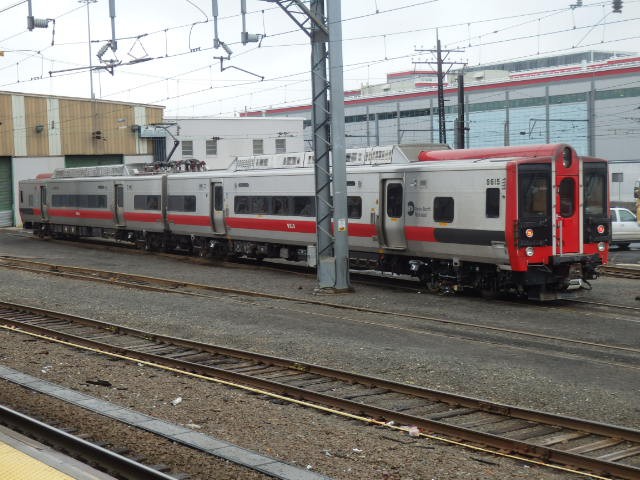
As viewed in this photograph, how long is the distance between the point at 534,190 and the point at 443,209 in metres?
2.27

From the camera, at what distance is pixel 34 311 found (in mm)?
17312

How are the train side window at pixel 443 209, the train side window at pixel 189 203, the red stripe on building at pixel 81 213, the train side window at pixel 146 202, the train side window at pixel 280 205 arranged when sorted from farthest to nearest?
the red stripe on building at pixel 81 213 → the train side window at pixel 146 202 → the train side window at pixel 189 203 → the train side window at pixel 280 205 → the train side window at pixel 443 209

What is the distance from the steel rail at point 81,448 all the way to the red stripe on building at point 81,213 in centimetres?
2604

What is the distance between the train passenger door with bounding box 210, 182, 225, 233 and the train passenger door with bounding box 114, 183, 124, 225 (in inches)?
284

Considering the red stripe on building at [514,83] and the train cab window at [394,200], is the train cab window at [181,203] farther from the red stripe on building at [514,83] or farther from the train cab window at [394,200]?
the red stripe on building at [514,83]

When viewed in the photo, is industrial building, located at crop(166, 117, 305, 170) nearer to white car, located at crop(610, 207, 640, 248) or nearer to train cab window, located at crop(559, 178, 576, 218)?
white car, located at crop(610, 207, 640, 248)

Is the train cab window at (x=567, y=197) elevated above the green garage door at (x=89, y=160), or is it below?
below

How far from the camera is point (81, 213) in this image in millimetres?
36500

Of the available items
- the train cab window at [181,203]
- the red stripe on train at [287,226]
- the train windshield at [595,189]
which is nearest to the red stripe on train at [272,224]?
the red stripe on train at [287,226]

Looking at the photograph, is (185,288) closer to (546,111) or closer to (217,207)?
(217,207)

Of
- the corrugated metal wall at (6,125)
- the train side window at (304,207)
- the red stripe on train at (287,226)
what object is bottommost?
the red stripe on train at (287,226)

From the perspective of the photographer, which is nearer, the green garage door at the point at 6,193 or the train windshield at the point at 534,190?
the train windshield at the point at 534,190

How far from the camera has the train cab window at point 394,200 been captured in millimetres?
19812

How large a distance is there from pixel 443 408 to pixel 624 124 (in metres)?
57.4
